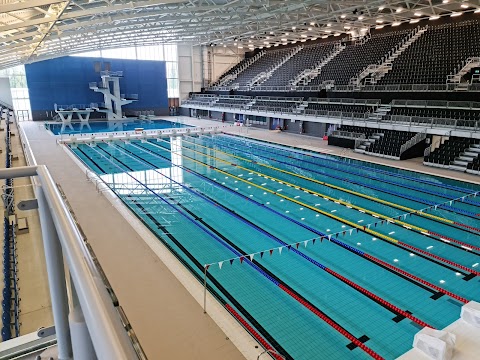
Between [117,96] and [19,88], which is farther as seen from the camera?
→ [117,96]

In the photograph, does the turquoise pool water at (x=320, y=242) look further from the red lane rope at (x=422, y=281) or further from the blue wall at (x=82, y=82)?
the blue wall at (x=82, y=82)

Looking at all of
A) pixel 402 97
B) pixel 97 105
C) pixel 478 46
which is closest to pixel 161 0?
pixel 402 97

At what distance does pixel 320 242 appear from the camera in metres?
7.17

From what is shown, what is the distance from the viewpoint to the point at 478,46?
1759cm

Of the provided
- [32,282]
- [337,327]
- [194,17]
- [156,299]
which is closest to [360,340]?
[337,327]

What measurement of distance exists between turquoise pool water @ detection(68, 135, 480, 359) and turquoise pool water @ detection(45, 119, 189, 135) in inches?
437

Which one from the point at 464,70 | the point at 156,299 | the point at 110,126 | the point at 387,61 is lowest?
the point at 156,299

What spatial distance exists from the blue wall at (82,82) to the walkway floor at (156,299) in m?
24.9

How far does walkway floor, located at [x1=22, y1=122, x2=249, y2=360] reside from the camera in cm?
392

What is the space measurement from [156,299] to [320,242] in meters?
3.72

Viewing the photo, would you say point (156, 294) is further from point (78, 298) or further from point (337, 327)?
point (78, 298)

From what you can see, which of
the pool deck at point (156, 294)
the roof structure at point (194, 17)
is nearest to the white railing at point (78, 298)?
the pool deck at point (156, 294)

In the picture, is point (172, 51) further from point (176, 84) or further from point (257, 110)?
point (257, 110)

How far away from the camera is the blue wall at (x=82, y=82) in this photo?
28.0 metres
